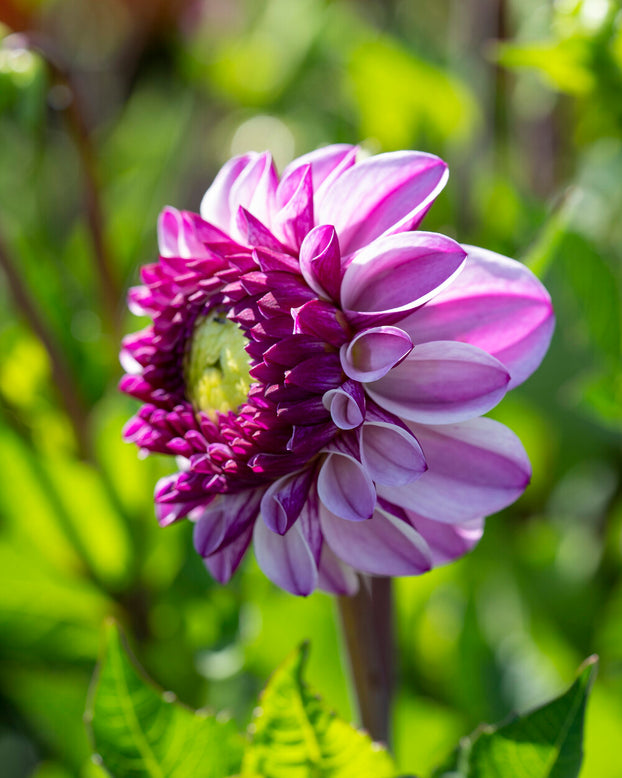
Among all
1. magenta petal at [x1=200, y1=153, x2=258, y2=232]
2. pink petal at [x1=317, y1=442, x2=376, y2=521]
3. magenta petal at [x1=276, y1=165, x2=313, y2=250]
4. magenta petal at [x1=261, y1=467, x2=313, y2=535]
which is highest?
magenta petal at [x1=276, y1=165, x2=313, y2=250]

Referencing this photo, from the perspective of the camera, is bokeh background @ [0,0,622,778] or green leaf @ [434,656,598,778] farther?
bokeh background @ [0,0,622,778]

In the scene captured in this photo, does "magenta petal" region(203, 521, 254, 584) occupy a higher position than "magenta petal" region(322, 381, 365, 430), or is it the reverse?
"magenta petal" region(322, 381, 365, 430)

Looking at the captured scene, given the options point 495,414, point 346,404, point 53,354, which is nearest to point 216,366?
point 346,404

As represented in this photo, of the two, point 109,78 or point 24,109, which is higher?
point 24,109

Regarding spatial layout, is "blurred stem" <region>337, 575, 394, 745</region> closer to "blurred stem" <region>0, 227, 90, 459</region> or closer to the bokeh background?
the bokeh background

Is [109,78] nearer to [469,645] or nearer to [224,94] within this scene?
[224,94]

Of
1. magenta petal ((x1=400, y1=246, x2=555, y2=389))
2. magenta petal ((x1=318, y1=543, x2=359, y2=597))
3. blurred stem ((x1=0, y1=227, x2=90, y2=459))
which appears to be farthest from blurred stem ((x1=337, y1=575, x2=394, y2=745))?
blurred stem ((x1=0, y1=227, x2=90, y2=459))

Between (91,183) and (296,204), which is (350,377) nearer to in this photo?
(296,204)

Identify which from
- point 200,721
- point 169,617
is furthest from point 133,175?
point 200,721
